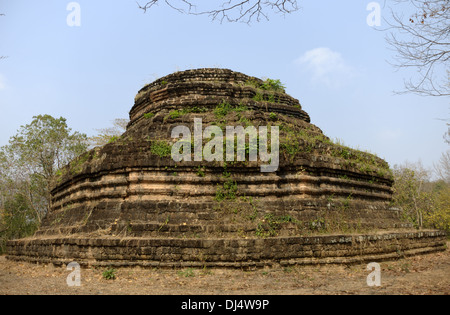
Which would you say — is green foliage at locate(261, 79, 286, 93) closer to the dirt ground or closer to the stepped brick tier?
the stepped brick tier

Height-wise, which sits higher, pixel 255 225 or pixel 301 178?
pixel 301 178

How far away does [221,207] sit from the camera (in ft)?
26.2

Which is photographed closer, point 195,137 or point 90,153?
point 195,137

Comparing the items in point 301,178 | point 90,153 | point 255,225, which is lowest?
point 255,225

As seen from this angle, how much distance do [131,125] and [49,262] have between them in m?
5.79

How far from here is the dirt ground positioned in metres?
5.55

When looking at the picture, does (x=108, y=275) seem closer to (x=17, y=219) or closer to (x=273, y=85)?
(x=273, y=85)

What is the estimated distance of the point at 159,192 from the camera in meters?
8.23

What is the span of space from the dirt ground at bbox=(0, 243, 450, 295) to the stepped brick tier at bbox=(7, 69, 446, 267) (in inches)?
9.6

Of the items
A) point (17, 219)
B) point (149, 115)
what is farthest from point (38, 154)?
point (149, 115)

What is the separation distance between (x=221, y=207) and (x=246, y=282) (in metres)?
2.13

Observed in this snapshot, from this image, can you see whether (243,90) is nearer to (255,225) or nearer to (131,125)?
(131,125)

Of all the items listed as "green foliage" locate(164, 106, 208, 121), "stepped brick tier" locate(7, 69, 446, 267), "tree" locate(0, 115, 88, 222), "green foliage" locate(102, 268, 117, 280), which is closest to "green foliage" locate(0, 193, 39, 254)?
"tree" locate(0, 115, 88, 222)

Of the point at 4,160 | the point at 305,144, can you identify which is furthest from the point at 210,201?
the point at 4,160
